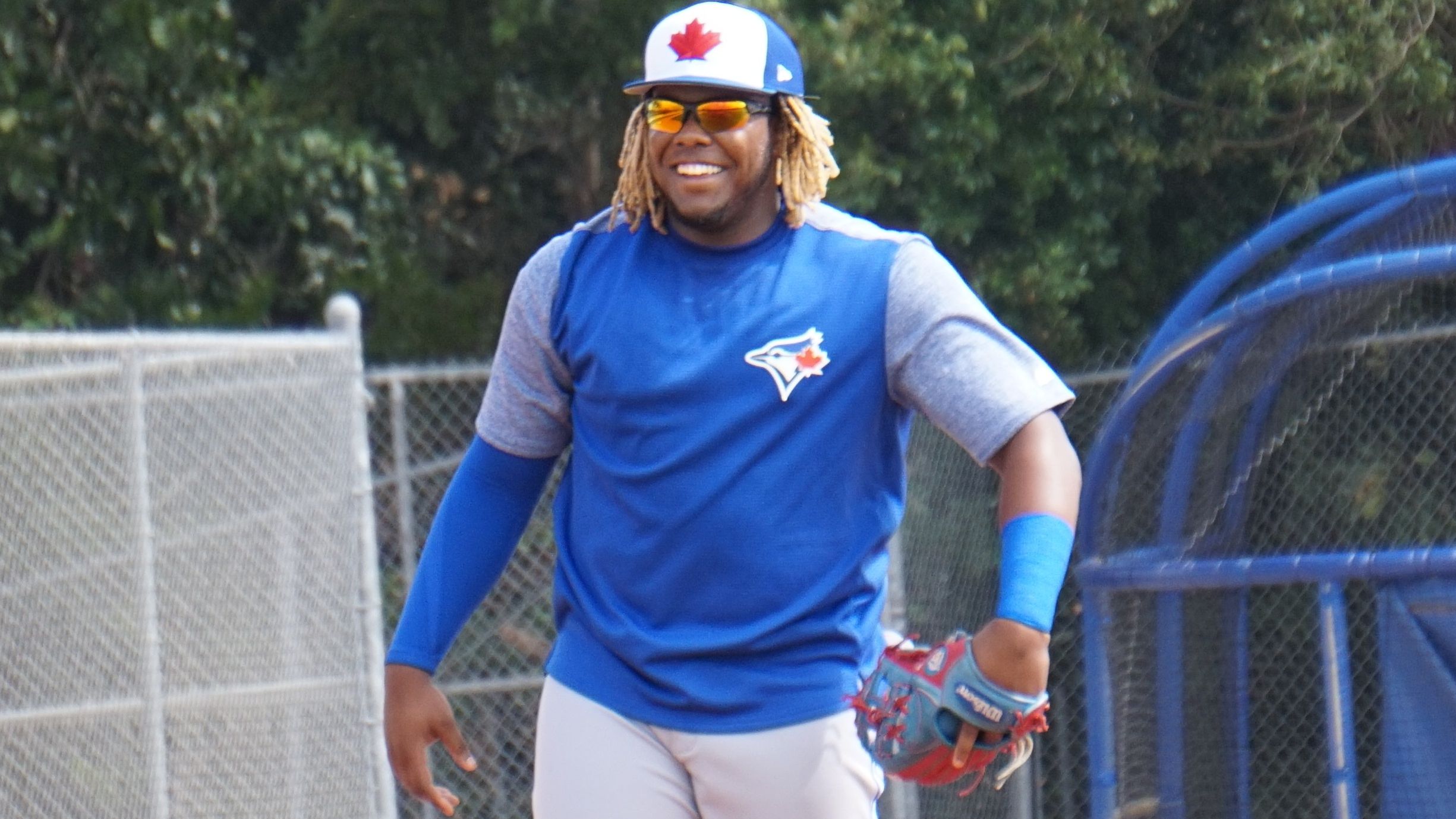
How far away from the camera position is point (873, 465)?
2693 mm

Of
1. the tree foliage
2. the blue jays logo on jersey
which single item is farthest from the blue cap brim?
the tree foliage

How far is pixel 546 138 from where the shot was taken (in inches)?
397

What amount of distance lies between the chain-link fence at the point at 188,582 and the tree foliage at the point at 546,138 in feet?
8.16

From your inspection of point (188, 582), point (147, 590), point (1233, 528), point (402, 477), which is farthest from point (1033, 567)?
point (402, 477)

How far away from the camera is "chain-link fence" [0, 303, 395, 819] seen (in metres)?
5.64

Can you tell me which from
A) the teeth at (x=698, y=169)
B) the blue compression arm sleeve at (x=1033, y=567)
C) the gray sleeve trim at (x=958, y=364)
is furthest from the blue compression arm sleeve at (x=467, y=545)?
the blue compression arm sleeve at (x=1033, y=567)

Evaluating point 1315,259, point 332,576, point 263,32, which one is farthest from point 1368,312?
point 263,32

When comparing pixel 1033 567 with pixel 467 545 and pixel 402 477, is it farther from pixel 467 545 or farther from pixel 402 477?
pixel 402 477

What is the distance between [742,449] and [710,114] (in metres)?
0.52

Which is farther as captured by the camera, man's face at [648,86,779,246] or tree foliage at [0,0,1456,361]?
tree foliage at [0,0,1456,361]

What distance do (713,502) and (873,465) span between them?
10.0 inches

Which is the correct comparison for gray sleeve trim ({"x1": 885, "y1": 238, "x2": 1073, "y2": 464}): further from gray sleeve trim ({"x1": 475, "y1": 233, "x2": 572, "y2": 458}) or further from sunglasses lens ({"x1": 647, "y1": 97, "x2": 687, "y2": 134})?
gray sleeve trim ({"x1": 475, "y1": 233, "x2": 572, "y2": 458})

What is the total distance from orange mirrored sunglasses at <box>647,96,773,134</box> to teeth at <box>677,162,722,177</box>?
0.05 metres

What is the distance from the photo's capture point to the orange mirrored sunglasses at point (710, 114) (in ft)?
8.97
